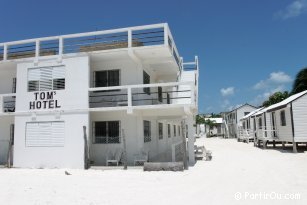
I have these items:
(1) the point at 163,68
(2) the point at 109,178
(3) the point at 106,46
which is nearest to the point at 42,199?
(2) the point at 109,178

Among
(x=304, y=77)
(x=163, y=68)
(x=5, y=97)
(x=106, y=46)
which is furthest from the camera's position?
(x=304, y=77)

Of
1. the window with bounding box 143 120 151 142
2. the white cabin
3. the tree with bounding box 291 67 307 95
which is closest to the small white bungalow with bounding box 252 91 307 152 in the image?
the window with bounding box 143 120 151 142

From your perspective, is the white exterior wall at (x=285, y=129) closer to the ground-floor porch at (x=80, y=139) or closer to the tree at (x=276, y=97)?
the ground-floor porch at (x=80, y=139)

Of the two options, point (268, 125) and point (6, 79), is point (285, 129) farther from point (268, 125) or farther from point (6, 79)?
point (6, 79)

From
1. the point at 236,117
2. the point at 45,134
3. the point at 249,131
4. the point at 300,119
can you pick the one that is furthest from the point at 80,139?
the point at 236,117

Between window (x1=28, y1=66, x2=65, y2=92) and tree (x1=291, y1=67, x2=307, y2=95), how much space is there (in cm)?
3314

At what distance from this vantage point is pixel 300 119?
21906 mm

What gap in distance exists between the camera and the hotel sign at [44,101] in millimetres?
17014

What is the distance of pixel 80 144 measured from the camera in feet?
53.2

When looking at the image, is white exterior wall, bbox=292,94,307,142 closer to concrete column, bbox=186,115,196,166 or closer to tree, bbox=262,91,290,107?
concrete column, bbox=186,115,196,166

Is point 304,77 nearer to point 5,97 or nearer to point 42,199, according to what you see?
point 5,97

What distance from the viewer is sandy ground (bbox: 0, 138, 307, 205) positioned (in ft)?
28.2

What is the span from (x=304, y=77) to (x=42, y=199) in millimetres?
39101

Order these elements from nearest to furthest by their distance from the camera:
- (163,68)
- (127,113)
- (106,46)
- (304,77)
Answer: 1. (127,113)
2. (106,46)
3. (163,68)
4. (304,77)
